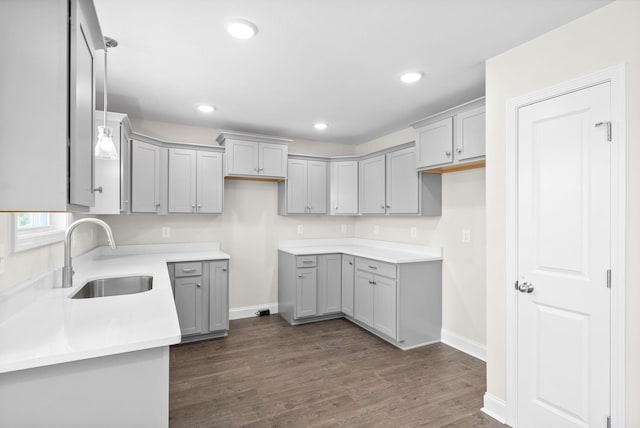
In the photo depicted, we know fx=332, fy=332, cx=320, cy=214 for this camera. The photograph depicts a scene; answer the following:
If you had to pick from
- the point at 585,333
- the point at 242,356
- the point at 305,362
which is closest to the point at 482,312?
the point at 585,333

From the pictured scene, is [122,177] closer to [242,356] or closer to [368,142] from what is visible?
[242,356]

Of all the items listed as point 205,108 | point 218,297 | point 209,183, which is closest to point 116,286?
point 218,297

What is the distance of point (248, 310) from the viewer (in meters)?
4.43

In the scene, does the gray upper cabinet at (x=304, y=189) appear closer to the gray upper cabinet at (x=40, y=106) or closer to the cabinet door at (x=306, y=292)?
the cabinet door at (x=306, y=292)

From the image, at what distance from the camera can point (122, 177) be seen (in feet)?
10.1

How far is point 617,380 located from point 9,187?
8.84 ft

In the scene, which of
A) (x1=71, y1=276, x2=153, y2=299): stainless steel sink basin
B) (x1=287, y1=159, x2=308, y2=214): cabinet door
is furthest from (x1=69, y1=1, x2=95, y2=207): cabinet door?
(x1=287, y1=159, x2=308, y2=214): cabinet door

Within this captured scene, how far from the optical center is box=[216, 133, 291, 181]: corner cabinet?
3.96 meters

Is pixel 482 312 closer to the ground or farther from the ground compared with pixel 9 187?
closer to the ground

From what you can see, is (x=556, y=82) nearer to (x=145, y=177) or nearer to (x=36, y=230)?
(x=36, y=230)

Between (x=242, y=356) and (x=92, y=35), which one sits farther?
(x=242, y=356)

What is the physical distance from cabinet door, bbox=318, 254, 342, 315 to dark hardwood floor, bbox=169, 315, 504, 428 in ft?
1.73

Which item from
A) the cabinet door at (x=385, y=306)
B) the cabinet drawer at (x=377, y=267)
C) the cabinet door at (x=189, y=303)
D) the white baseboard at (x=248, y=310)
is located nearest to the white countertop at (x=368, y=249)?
the cabinet drawer at (x=377, y=267)

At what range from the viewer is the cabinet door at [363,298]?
3822mm
